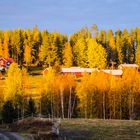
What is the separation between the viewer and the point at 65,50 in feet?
571

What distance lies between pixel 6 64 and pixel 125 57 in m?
58.1

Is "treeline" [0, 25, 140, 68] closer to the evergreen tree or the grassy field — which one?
the evergreen tree

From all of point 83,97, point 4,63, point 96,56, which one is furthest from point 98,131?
point 4,63

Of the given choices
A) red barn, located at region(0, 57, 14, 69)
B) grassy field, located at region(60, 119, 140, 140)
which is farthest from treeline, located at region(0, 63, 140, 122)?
red barn, located at region(0, 57, 14, 69)

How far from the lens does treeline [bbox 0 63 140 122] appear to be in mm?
100250

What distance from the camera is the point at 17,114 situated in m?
96.0

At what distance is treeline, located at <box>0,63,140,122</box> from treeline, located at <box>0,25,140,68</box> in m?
55.4

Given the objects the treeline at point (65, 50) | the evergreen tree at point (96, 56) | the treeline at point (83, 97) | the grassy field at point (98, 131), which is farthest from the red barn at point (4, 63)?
the grassy field at point (98, 131)

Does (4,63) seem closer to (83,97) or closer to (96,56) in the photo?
(96,56)

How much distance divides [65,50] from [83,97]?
75007 millimetres

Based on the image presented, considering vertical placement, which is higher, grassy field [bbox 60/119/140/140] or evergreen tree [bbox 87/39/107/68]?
evergreen tree [bbox 87/39/107/68]

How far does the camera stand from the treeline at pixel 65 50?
545ft

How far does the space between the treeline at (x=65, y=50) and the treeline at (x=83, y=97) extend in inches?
2180

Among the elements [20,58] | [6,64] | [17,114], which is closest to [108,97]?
[17,114]
